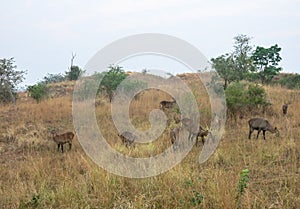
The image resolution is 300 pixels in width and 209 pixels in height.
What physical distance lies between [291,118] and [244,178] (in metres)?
8.99

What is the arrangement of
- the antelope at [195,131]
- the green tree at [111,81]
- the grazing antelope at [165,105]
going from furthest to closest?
the green tree at [111,81]
the grazing antelope at [165,105]
the antelope at [195,131]

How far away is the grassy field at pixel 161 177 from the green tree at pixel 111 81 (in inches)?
252

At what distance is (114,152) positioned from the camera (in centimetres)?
731

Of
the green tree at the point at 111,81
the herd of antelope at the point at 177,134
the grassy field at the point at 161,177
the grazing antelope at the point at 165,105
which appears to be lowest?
the grassy field at the point at 161,177

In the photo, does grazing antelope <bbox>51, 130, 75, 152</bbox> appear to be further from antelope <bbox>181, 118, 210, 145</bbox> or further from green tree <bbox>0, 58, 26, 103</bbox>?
green tree <bbox>0, 58, 26, 103</bbox>

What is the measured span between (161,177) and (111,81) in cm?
1292

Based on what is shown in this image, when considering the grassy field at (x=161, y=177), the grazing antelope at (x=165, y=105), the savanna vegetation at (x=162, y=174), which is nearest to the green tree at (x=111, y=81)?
the savanna vegetation at (x=162, y=174)

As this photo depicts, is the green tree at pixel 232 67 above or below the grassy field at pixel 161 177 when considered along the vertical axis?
above

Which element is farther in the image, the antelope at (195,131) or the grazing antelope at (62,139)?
the grazing antelope at (62,139)

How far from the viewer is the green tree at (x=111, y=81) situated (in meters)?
17.5

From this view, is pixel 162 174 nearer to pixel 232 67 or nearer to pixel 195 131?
pixel 195 131

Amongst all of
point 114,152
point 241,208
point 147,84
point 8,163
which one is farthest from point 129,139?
point 147,84

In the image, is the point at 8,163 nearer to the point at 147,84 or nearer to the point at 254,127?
the point at 254,127

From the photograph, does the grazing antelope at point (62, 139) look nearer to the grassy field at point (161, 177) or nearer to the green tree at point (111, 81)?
the grassy field at point (161, 177)
